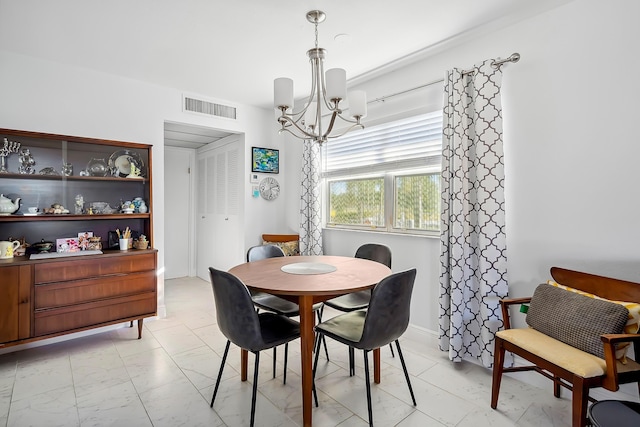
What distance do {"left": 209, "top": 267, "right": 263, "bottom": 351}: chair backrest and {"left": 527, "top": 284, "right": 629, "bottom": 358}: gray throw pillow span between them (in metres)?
1.67

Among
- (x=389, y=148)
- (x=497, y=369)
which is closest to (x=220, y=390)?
(x=497, y=369)

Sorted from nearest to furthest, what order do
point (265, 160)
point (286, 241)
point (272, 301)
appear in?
1. point (272, 301)
2. point (286, 241)
3. point (265, 160)

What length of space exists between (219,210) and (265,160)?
113cm

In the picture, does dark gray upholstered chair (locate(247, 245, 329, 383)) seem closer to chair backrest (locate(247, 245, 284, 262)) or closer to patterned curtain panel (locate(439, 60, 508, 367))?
chair backrest (locate(247, 245, 284, 262))

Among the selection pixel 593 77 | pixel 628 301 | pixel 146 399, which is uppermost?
pixel 593 77

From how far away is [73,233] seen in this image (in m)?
3.03

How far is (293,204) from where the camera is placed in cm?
438

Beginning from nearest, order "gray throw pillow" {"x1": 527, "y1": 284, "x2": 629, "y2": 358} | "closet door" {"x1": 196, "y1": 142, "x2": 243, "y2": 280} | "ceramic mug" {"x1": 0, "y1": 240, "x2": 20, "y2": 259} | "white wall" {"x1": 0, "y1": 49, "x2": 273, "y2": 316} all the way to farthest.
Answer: "gray throw pillow" {"x1": 527, "y1": 284, "x2": 629, "y2": 358} → "ceramic mug" {"x1": 0, "y1": 240, "x2": 20, "y2": 259} → "white wall" {"x1": 0, "y1": 49, "x2": 273, "y2": 316} → "closet door" {"x1": 196, "y1": 142, "x2": 243, "y2": 280}

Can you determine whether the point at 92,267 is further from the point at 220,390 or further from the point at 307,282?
the point at 307,282

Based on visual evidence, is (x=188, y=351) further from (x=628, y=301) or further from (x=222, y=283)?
(x=628, y=301)

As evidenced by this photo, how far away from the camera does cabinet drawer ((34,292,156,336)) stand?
253 cm

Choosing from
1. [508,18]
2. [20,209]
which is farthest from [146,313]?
[508,18]

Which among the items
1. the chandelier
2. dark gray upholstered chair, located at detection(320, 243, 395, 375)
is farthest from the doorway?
dark gray upholstered chair, located at detection(320, 243, 395, 375)

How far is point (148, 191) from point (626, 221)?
3882 millimetres
